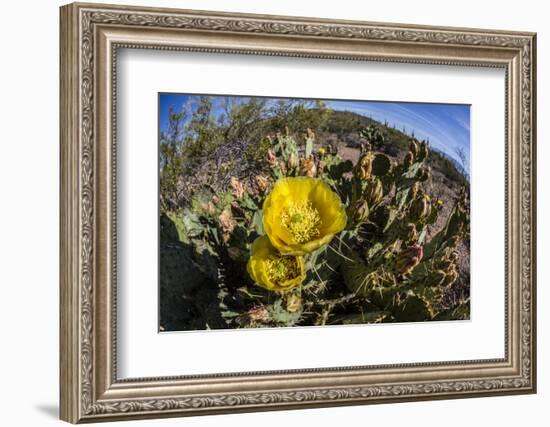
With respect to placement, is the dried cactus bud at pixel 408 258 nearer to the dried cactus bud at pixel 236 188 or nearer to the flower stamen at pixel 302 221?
the flower stamen at pixel 302 221

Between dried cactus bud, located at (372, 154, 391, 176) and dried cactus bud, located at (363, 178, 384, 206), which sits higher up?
dried cactus bud, located at (372, 154, 391, 176)

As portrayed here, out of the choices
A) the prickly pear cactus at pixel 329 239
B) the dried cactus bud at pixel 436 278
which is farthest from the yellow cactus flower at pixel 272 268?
the dried cactus bud at pixel 436 278

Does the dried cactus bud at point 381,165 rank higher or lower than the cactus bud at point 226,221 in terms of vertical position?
higher

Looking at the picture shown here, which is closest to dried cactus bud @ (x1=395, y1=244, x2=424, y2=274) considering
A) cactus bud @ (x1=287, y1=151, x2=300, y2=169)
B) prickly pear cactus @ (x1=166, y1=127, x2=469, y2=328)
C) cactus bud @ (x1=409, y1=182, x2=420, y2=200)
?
prickly pear cactus @ (x1=166, y1=127, x2=469, y2=328)

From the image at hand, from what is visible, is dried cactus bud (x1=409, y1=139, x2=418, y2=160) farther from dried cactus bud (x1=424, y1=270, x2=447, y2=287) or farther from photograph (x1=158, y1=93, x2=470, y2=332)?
dried cactus bud (x1=424, y1=270, x2=447, y2=287)

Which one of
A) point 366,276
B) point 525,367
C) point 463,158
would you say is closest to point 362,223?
point 366,276

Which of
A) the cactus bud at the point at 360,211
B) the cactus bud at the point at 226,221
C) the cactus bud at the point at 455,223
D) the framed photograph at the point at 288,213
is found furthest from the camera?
the cactus bud at the point at 455,223

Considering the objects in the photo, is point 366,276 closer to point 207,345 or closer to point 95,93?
point 207,345
